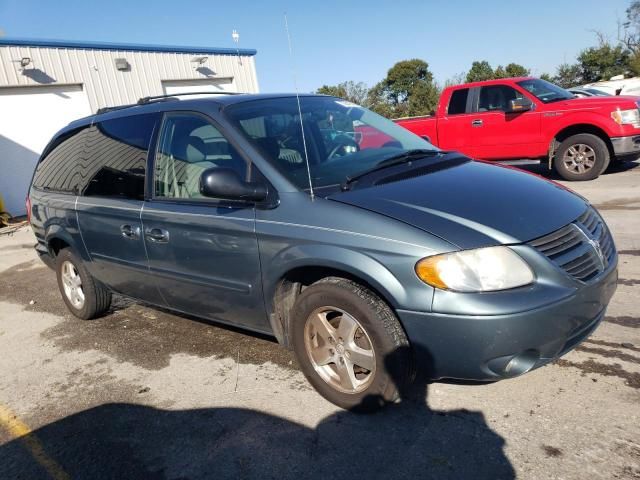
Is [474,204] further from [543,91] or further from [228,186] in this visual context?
[543,91]

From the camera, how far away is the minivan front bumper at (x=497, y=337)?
225 centimetres

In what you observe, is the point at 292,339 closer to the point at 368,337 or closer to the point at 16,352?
the point at 368,337

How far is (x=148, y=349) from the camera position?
3.98 meters

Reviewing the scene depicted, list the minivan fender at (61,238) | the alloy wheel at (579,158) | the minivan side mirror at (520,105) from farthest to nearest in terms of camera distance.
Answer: the minivan side mirror at (520,105)
the alloy wheel at (579,158)
the minivan fender at (61,238)

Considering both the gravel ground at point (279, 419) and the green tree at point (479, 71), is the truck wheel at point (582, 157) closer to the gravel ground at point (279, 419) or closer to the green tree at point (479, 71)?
the gravel ground at point (279, 419)

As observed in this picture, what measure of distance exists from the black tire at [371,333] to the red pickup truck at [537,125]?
7.29m

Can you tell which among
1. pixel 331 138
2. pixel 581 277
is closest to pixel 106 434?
pixel 331 138

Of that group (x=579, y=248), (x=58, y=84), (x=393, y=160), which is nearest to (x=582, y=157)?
(x=393, y=160)

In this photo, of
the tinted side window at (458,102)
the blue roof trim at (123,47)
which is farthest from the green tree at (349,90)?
the tinted side window at (458,102)

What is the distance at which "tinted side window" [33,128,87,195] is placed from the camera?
434 centimetres

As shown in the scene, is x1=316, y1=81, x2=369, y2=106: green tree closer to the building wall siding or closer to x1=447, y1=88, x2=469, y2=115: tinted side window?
the building wall siding

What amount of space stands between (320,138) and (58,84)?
12.0 meters

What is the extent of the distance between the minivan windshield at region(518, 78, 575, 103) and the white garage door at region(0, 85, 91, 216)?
1096 cm

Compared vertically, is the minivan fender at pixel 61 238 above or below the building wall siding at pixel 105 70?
below
